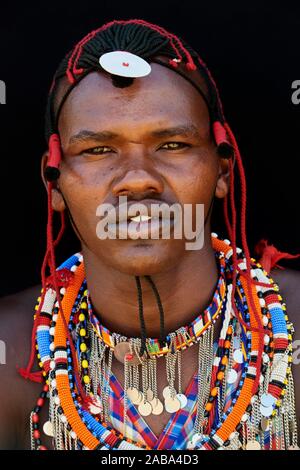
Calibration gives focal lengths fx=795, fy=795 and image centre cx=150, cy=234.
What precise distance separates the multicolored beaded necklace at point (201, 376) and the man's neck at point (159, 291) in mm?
51

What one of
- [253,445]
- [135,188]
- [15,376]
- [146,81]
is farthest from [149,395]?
[146,81]

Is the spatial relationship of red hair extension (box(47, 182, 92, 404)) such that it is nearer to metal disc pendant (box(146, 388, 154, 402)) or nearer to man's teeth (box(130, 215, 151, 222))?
metal disc pendant (box(146, 388, 154, 402))


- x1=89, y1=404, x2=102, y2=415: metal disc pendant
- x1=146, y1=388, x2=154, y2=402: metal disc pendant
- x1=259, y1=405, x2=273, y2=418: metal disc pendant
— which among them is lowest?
x1=89, y1=404, x2=102, y2=415: metal disc pendant

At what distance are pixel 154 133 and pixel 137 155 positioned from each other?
10 centimetres

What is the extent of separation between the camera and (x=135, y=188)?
2.62 m

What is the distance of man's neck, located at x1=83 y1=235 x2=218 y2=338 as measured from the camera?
2.96m

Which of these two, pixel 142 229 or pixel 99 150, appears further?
pixel 99 150

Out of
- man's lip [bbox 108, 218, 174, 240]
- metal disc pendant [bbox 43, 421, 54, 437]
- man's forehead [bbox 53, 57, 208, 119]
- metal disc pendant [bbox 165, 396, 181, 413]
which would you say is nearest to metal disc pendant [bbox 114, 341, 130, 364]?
metal disc pendant [bbox 165, 396, 181, 413]

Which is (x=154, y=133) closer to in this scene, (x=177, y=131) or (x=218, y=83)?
(x=177, y=131)

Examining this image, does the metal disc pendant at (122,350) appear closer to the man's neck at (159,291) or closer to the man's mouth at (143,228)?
the man's neck at (159,291)

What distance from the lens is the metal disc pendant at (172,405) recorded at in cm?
292

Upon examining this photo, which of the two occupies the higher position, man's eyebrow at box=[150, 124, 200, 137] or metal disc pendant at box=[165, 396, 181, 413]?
man's eyebrow at box=[150, 124, 200, 137]

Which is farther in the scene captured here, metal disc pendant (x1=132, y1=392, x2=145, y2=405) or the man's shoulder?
the man's shoulder

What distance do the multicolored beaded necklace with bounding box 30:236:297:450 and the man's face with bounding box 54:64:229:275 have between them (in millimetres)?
397
